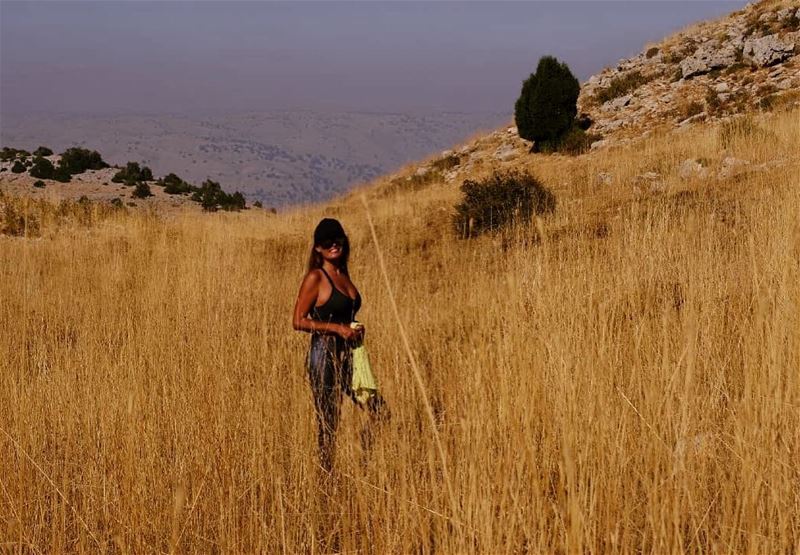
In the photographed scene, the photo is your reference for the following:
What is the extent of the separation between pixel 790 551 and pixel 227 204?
56.8 ft

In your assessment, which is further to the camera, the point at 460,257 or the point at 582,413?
the point at 460,257

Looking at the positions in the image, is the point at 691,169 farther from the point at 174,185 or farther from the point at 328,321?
the point at 174,185

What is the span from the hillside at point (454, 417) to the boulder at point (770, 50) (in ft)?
37.7

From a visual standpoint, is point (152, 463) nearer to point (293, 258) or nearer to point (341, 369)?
point (341, 369)

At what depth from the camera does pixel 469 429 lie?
2.31 metres

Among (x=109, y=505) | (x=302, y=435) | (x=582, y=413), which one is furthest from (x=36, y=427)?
(x=582, y=413)

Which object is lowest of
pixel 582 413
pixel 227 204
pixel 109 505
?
pixel 109 505

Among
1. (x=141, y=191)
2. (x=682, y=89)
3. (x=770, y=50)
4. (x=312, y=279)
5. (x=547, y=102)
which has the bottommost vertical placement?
(x=312, y=279)

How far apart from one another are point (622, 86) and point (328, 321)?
19844 mm

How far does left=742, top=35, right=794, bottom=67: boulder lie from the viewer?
1716cm

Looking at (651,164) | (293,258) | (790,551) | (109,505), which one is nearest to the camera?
(790,551)

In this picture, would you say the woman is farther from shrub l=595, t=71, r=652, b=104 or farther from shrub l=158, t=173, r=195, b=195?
shrub l=595, t=71, r=652, b=104

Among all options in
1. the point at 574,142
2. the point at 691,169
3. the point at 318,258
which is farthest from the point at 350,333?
the point at 574,142

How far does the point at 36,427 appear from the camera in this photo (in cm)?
327
